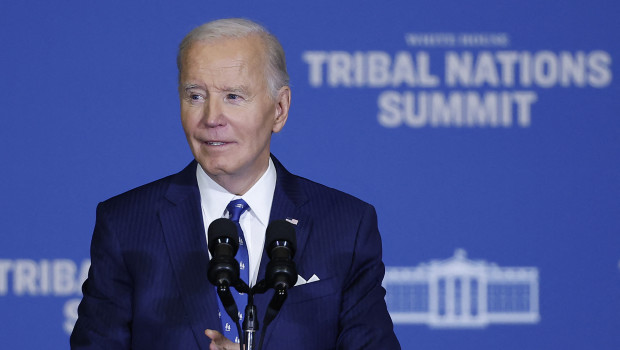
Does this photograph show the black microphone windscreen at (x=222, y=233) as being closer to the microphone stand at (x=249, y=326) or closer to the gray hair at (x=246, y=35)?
the microphone stand at (x=249, y=326)

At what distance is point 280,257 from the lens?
150 cm

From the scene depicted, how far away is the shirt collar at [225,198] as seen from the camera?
79.8 inches

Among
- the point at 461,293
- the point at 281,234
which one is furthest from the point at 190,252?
the point at 461,293

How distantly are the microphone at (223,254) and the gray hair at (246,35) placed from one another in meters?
0.53

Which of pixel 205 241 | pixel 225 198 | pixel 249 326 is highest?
pixel 225 198

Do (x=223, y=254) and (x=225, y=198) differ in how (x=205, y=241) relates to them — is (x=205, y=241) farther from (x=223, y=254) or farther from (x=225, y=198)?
(x=223, y=254)

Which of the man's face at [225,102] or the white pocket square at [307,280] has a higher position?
the man's face at [225,102]

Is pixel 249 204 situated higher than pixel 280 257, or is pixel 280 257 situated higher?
pixel 249 204

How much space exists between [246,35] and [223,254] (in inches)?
24.8

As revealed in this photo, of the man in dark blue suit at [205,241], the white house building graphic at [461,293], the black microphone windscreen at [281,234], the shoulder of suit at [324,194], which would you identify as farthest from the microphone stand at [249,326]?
the white house building graphic at [461,293]

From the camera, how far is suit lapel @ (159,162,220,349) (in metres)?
1.89

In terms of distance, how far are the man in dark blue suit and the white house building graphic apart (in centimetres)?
127

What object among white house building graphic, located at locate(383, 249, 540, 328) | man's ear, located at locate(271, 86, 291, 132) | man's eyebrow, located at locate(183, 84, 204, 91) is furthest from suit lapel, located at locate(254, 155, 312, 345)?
white house building graphic, located at locate(383, 249, 540, 328)

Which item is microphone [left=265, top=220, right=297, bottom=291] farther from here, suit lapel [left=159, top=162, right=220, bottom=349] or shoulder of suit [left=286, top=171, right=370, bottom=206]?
shoulder of suit [left=286, top=171, right=370, bottom=206]
